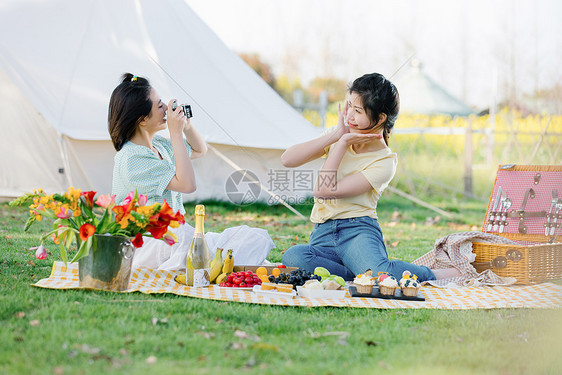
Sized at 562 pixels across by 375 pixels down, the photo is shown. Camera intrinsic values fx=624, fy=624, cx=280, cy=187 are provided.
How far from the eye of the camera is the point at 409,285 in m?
2.49

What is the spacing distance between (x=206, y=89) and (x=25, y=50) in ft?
5.07

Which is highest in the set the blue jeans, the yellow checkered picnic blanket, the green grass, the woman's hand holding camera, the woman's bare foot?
the woman's hand holding camera

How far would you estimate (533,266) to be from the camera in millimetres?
2824

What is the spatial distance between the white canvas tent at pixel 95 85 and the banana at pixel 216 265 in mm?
2270

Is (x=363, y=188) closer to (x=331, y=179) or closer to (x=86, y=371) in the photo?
(x=331, y=179)

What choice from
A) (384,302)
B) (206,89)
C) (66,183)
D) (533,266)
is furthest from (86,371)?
(66,183)

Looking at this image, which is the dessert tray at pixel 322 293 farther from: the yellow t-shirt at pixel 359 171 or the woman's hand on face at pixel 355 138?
the woman's hand on face at pixel 355 138

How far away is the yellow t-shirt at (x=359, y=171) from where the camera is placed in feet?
9.09

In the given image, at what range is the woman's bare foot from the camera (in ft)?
9.40

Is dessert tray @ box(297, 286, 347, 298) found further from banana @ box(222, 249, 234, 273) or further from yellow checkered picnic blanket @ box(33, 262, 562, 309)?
banana @ box(222, 249, 234, 273)

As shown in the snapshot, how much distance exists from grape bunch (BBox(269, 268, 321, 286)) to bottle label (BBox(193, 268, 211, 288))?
26 centimetres

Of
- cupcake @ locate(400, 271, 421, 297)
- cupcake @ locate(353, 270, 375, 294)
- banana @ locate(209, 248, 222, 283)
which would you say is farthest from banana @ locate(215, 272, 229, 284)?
cupcake @ locate(400, 271, 421, 297)

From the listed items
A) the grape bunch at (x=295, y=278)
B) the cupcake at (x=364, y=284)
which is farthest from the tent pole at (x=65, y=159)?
the cupcake at (x=364, y=284)

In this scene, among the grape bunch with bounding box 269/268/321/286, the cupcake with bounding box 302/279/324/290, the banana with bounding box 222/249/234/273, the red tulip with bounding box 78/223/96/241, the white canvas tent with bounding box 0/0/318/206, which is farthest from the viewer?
the white canvas tent with bounding box 0/0/318/206
